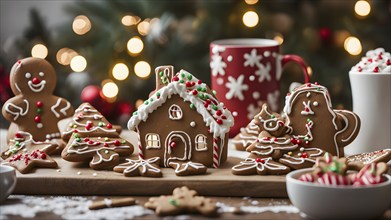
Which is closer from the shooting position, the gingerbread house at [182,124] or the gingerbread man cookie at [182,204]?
the gingerbread man cookie at [182,204]

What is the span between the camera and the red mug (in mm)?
2068

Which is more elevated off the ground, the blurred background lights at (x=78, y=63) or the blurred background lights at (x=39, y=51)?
the blurred background lights at (x=39, y=51)

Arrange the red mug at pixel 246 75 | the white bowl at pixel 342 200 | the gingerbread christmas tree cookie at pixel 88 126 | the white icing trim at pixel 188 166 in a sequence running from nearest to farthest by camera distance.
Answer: the white bowl at pixel 342 200, the white icing trim at pixel 188 166, the gingerbread christmas tree cookie at pixel 88 126, the red mug at pixel 246 75

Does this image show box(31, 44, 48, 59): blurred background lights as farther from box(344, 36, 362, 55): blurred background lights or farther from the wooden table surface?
the wooden table surface

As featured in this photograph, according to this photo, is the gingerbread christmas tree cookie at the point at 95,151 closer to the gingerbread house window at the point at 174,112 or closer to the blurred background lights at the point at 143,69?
the gingerbread house window at the point at 174,112

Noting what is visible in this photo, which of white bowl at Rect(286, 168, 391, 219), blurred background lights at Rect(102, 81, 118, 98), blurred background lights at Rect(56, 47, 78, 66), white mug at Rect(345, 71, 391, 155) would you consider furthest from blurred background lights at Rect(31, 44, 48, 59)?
white bowl at Rect(286, 168, 391, 219)

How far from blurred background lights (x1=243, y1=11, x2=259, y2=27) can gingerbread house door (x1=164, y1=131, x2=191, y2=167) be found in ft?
4.24

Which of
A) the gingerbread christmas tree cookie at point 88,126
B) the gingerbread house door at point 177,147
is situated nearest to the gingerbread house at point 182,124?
the gingerbread house door at point 177,147

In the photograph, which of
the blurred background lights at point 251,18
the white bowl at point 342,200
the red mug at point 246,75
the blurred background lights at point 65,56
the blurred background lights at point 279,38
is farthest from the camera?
the blurred background lights at point 65,56

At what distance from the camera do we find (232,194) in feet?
5.12

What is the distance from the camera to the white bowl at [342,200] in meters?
1.32

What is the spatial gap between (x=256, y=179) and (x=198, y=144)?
202 millimetres

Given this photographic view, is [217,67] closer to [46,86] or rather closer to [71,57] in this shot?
[46,86]

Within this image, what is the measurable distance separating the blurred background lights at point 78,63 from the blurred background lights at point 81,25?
0.39 feet
